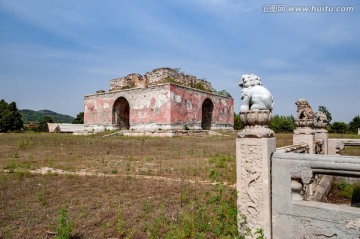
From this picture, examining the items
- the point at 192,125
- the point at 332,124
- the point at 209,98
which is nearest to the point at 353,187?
the point at 192,125

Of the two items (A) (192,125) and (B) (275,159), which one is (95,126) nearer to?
(A) (192,125)

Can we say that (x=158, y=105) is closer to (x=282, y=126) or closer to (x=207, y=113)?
(x=207, y=113)

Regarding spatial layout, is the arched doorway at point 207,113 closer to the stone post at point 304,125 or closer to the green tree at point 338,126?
the green tree at point 338,126

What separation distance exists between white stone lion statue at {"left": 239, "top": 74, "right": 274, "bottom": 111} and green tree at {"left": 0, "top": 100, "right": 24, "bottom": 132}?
50568 mm

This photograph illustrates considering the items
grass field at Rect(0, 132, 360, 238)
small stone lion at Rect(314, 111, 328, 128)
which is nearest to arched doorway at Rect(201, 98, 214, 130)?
grass field at Rect(0, 132, 360, 238)

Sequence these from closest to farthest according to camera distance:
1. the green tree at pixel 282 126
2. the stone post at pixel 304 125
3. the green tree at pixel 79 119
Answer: the stone post at pixel 304 125 < the green tree at pixel 282 126 < the green tree at pixel 79 119

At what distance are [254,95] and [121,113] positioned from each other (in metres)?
25.8

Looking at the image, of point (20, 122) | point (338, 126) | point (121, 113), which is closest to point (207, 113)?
point (121, 113)

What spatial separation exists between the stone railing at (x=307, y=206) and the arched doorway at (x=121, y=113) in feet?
82.7

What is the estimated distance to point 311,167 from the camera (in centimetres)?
246

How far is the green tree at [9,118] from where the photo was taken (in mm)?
43094

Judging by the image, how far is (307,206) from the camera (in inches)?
96.5

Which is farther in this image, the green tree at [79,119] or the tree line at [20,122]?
the green tree at [79,119]

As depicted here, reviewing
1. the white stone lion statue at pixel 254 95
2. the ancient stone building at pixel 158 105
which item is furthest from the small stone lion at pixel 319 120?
the ancient stone building at pixel 158 105
